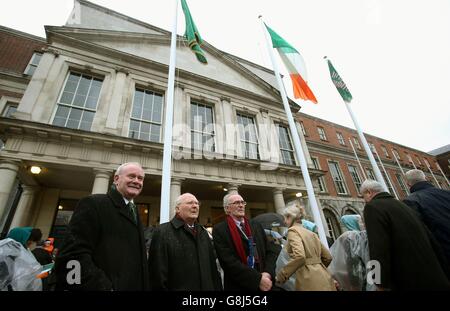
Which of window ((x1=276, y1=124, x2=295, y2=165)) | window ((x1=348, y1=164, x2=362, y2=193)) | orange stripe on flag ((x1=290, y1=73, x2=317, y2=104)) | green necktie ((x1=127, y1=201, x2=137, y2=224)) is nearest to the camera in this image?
green necktie ((x1=127, y1=201, x2=137, y2=224))

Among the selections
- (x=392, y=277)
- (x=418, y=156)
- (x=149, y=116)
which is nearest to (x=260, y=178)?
(x=149, y=116)

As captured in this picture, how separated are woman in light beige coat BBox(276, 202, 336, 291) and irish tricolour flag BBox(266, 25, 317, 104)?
617 centimetres

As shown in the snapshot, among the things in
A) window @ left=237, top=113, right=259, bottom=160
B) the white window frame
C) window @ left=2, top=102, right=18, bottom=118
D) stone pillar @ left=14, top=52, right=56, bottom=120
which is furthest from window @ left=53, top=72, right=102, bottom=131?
window @ left=237, top=113, right=259, bottom=160

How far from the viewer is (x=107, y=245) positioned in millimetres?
1759

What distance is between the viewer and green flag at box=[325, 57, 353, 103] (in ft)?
29.9

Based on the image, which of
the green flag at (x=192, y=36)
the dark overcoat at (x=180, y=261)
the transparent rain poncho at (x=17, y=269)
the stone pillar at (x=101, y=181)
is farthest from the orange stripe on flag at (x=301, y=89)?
the transparent rain poncho at (x=17, y=269)

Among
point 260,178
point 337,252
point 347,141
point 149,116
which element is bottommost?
point 337,252

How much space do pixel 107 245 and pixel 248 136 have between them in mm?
10209

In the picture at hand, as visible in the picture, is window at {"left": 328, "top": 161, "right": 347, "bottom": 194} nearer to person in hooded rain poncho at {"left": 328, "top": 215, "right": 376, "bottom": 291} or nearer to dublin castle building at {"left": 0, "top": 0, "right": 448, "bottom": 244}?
dublin castle building at {"left": 0, "top": 0, "right": 448, "bottom": 244}

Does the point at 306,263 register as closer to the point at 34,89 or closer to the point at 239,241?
the point at 239,241

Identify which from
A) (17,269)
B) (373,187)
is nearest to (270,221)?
(373,187)

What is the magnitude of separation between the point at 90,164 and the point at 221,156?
5044mm
